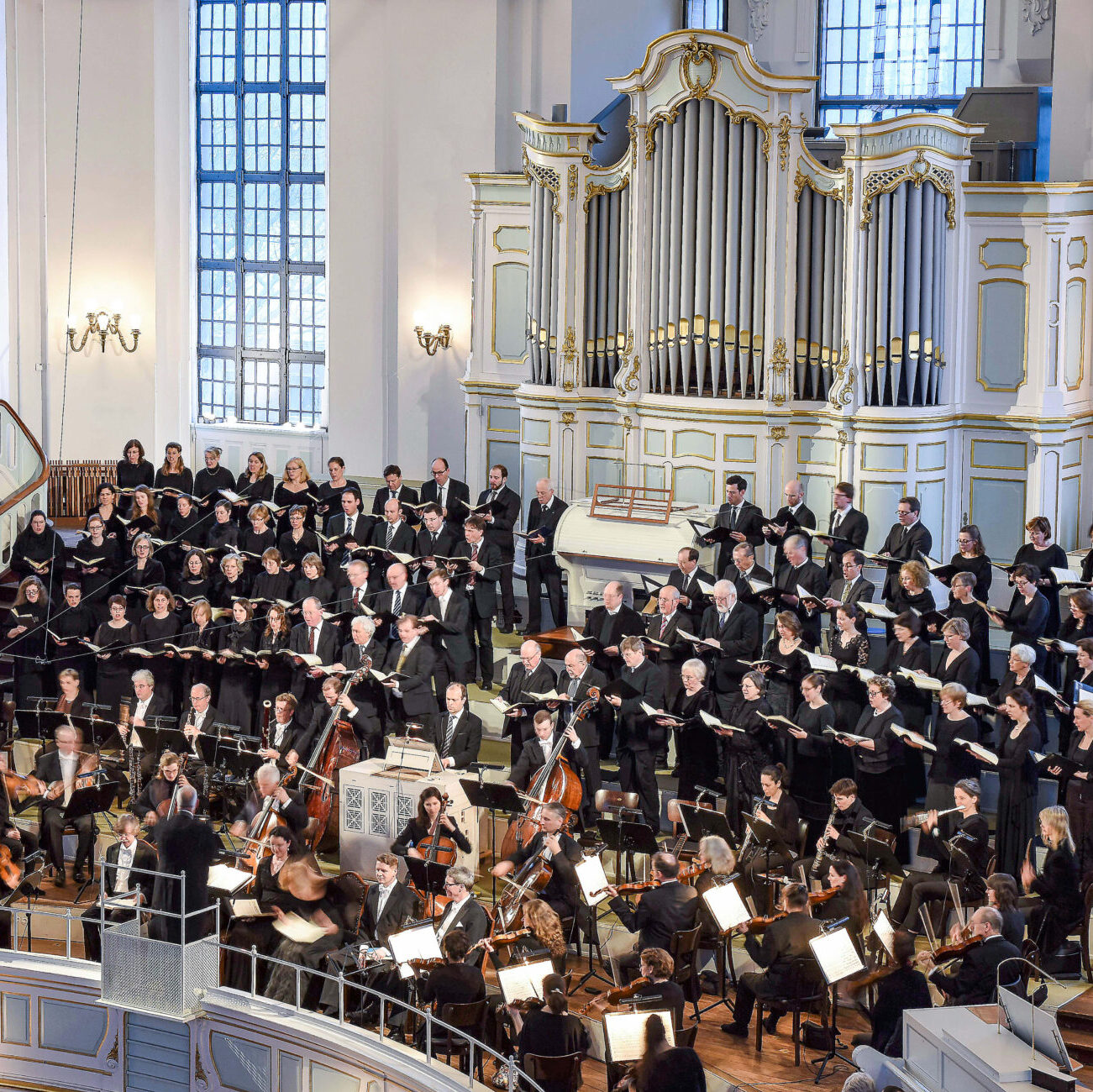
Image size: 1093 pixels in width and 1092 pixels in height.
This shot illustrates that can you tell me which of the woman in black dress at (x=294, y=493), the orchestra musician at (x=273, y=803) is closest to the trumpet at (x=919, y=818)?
the orchestra musician at (x=273, y=803)

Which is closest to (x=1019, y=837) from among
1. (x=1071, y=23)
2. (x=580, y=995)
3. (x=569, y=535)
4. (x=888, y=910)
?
(x=888, y=910)

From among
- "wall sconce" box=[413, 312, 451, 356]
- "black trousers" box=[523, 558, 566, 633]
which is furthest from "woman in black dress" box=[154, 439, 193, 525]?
"black trousers" box=[523, 558, 566, 633]

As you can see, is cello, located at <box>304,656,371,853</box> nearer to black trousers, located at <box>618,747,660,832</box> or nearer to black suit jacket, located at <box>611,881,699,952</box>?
black trousers, located at <box>618,747,660,832</box>

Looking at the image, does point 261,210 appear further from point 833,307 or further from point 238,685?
point 238,685

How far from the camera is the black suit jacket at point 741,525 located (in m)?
12.3

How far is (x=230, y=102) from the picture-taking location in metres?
18.1

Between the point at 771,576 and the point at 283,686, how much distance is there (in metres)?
3.42

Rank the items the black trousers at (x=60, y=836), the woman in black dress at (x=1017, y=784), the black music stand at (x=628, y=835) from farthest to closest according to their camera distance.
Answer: the black trousers at (x=60, y=836)
the woman in black dress at (x=1017, y=784)
the black music stand at (x=628, y=835)

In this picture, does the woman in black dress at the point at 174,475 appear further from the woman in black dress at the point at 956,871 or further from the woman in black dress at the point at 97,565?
the woman in black dress at the point at 956,871

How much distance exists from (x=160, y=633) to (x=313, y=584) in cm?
113

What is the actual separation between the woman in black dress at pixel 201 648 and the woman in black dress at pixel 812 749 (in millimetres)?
4137

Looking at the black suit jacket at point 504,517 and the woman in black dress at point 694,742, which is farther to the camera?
the black suit jacket at point 504,517

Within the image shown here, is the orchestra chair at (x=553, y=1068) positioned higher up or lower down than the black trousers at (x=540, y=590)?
lower down

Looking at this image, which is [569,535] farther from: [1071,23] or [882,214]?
[1071,23]
